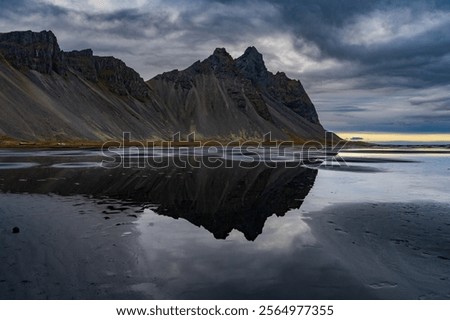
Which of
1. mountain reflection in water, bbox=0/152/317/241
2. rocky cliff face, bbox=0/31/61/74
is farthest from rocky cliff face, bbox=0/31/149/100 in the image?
mountain reflection in water, bbox=0/152/317/241

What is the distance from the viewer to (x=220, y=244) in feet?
43.2

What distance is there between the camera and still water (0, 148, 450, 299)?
9078mm

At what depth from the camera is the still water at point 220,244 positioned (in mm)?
9078

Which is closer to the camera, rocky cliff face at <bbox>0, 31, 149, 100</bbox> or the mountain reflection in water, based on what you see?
the mountain reflection in water

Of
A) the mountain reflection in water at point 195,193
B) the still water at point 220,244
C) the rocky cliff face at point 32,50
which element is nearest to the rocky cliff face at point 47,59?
the rocky cliff face at point 32,50

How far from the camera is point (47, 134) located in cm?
11094

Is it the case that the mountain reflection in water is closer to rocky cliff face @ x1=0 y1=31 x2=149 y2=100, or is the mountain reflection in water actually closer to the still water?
the still water

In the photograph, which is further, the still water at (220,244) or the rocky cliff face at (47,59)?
the rocky cliff face at (47,59)

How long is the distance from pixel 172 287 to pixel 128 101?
189m

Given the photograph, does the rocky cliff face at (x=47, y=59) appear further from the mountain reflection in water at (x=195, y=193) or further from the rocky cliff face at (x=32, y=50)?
the mountain reflection in water at (x=195, y=193)

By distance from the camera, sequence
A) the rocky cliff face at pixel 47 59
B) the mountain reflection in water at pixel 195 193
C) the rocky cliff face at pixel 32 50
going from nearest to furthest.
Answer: the mountain reflection in water at pixel 195 193 < the rocky cliff face at pixel 32 50 < the rocky cliff face at pixel 47 59

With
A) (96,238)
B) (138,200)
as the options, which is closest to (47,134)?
(138,200)
